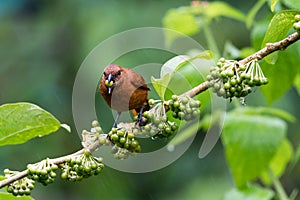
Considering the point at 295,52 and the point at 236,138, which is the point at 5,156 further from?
the point at 295,52

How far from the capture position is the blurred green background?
18.7ft

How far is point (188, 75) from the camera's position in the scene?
1865 mm

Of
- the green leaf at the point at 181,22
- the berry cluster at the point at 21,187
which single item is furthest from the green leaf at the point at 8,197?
the green leaf at the point at 181,22

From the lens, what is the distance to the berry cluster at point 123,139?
4.61 ft

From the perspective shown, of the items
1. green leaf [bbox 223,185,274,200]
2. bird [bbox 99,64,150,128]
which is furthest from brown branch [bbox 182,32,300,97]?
green leaf [bbox 223,185,274,200]

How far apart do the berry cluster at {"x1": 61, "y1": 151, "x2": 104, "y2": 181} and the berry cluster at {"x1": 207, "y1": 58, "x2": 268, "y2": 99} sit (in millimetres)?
297

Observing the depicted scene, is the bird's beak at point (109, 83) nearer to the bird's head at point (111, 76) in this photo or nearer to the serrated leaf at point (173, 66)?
the bird's head at point (111, 76)

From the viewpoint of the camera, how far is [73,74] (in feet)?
21.8

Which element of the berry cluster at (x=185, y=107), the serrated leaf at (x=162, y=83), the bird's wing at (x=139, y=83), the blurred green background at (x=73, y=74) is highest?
the serrated leaf at (x=162, y=83)

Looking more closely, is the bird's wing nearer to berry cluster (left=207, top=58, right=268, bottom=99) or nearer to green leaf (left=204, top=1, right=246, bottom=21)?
berry cluster (left=207, top=58, right=268, bottom=99)

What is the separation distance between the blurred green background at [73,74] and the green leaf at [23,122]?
3.82 metres

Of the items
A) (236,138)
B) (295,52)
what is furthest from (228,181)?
(295,52)

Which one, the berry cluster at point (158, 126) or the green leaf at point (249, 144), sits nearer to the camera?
the berry cluster at point (158, 126)

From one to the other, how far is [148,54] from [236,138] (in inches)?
134
